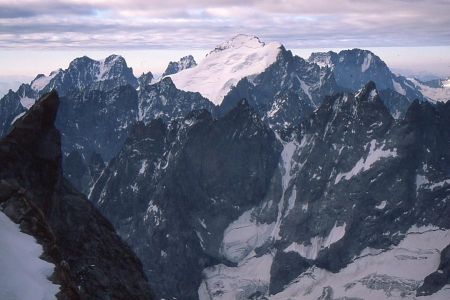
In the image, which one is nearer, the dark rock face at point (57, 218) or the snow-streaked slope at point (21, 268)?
the snow-streaked slope at point (21, 268)

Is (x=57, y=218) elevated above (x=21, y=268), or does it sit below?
below

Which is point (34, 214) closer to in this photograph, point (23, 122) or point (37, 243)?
point (37, 243)

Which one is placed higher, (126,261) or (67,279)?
(67,279)

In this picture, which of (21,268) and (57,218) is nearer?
(21,268)

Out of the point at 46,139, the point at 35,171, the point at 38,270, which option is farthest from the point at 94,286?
the point at 46,139

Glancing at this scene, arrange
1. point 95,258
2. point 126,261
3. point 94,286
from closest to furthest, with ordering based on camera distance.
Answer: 1. point 94,286
2. point 95,258
3. point 126,261

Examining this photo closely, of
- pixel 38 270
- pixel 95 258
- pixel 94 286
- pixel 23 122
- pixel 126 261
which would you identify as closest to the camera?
pixel 38 270
